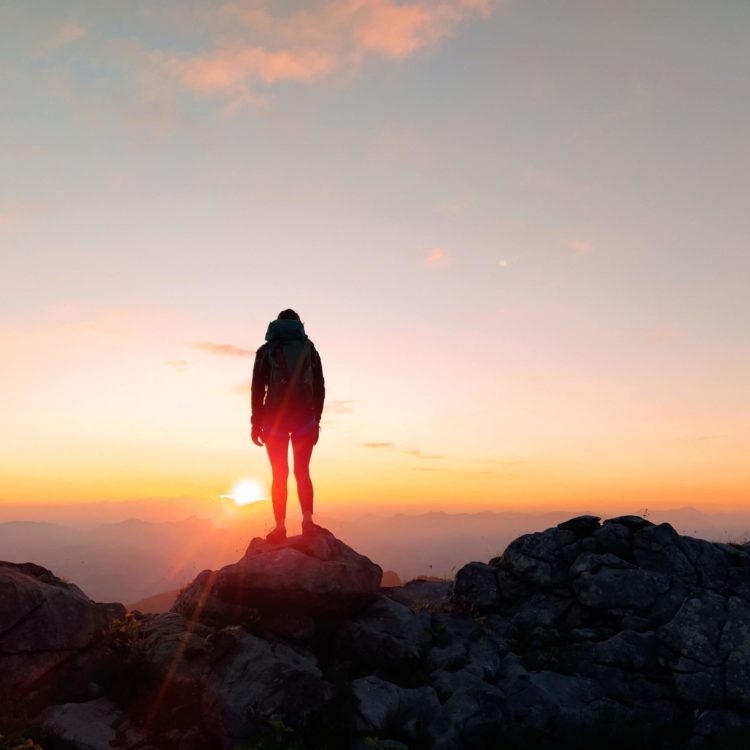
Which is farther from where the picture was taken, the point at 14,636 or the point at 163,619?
the point at 163,619

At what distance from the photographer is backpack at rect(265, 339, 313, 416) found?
571 inches

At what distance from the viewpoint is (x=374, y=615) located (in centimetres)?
1391

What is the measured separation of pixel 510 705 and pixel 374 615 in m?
3.82

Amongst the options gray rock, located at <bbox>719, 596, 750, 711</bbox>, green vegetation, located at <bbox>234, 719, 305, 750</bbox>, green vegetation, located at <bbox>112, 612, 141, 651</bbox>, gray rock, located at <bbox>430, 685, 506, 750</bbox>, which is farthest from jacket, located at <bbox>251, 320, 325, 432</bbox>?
gray rock, located at <bbox>719, 596, 750, 711</bbox>

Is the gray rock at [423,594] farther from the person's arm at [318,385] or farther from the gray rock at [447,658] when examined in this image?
the person's arm at [318,385]

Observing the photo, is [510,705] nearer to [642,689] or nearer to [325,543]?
[642,689]

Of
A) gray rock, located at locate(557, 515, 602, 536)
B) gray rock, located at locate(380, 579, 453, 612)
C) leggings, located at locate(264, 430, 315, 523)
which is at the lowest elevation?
gray rock, located at locate(380, 579, 453, 612)

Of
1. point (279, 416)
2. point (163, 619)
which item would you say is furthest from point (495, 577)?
point (163, 619)

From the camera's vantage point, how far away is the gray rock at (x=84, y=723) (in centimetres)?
924

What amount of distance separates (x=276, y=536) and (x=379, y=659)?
4.16 meters

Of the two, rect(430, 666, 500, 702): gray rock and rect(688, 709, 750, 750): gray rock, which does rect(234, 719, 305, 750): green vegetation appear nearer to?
rect(430, 666, 500, 702): gray rock

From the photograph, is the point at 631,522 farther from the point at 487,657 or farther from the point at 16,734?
the point at 16,734

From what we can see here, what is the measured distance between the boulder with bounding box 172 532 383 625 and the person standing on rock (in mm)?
1372

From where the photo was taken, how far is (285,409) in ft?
47.5
